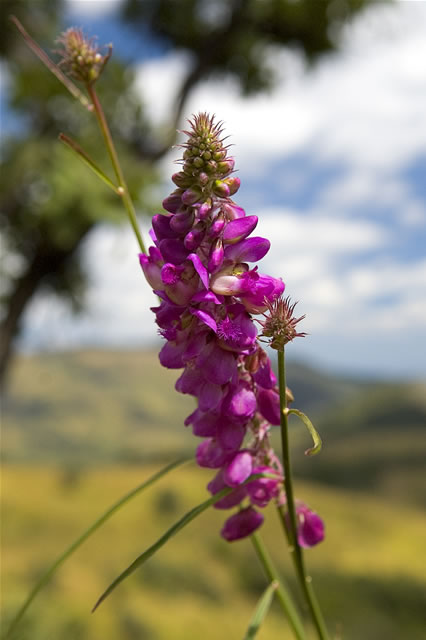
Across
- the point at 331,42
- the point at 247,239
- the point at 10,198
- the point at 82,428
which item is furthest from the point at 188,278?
the point at 82,428

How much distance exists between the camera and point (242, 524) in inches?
17.1

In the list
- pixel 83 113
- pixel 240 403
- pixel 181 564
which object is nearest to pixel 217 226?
pixel 240 403

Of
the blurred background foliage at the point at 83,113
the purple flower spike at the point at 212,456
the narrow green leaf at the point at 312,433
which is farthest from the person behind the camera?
the blurred background foliage at the point at 83,113

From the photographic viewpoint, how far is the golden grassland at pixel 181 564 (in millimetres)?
2314

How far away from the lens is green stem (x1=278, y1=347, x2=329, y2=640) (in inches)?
13.3

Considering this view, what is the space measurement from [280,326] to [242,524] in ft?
0.63

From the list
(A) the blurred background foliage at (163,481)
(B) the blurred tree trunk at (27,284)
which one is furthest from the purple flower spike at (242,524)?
(B) the blurred tree trunk at (27,284)

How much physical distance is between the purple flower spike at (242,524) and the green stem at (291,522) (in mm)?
19

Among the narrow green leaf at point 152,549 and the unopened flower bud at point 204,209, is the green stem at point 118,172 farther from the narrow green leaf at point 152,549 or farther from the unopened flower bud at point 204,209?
the narrow green leaf at point 152,549

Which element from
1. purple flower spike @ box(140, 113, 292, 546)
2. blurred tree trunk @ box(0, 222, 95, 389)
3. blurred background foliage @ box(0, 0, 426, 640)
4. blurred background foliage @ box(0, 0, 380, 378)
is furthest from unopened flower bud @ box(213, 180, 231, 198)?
blurred tree trunk @ box(0, 222, 95, 389)

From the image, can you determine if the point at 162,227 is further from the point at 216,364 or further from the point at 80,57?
the point at 80,57

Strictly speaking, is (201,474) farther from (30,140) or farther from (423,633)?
(30,140)

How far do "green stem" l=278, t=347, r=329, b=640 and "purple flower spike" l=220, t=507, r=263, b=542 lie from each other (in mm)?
19

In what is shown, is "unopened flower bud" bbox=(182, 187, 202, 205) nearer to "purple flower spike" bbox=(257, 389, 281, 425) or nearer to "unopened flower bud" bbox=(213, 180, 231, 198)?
"unopened flower bud" bbox=(213, 180, 231, 198)
